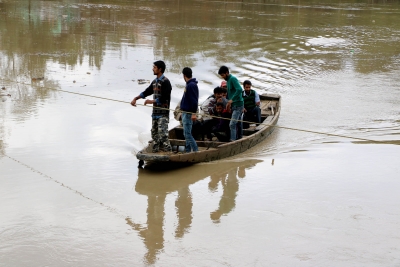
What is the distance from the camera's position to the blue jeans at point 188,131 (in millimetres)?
9523

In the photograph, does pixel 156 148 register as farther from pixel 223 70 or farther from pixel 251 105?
pixel 251 105

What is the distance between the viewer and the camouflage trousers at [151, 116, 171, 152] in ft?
30.8

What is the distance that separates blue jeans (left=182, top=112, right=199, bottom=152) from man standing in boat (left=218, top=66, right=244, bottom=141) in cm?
98

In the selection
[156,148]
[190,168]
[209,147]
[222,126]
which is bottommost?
[190,168]

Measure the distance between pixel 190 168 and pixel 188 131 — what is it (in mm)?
655

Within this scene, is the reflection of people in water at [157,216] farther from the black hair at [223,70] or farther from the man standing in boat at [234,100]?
the black hair at [223,70]

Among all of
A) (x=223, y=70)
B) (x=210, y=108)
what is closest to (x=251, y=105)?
(x=210, y=108)

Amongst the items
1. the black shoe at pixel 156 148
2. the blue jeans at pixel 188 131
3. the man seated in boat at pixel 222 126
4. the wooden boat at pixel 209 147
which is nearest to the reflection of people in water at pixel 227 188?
the wooden boat at pixel 209 147

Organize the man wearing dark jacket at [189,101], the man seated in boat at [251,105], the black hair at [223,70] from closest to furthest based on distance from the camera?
the man wearing dark jacket at [189,101] < the black hair at [223,70] < the man seated in boat at [251,105]

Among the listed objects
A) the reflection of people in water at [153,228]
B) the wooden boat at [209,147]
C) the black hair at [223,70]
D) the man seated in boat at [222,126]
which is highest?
the black hair at [223,70]

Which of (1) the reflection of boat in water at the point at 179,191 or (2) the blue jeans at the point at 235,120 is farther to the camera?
(2) the blue jeans at the point at 235,120

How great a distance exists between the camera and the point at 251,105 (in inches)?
456

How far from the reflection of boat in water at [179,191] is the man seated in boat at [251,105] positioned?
58.2 inches

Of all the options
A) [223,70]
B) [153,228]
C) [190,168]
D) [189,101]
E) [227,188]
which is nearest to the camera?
[153,228]
